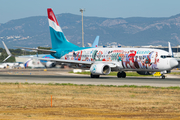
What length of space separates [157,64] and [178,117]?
84.7 ft

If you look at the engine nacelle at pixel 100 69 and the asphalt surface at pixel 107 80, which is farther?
the engine nacelle at pixel 100 69

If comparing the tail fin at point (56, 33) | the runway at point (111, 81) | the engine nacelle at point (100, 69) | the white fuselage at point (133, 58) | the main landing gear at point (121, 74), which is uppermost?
the tail fin at point (56, 33)

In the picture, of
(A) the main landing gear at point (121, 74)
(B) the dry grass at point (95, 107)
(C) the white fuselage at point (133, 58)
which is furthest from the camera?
(A) the main landing gear at point (121, 74)

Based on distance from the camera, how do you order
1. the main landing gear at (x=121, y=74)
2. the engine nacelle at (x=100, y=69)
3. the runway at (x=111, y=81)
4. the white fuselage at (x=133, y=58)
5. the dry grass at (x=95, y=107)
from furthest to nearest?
the main landing gear at (x=121, y=74) < the engine nacelle at (x=100, y=69) < the white fuselage at (x=133, y=58) < the runway at (x=111, y=81) < the dry grass at (x=95, y=107)

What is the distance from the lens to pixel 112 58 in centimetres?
4456

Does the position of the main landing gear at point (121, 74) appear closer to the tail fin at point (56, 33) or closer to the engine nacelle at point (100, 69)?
the engine nacelle at point (100, 69)

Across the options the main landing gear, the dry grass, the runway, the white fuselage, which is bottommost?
the dry grass

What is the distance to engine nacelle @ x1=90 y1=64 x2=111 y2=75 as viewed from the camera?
42281 millimetres

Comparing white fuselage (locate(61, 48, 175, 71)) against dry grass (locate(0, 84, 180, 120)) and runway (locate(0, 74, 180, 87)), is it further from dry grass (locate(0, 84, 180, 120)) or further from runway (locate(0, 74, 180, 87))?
dry grass (locate(0, 84, 180, 120))

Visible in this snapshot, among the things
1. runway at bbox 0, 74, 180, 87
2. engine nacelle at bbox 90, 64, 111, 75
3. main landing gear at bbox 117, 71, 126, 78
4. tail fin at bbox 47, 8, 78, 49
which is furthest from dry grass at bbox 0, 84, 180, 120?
tail fin at bbox 47, 8, 78, 49

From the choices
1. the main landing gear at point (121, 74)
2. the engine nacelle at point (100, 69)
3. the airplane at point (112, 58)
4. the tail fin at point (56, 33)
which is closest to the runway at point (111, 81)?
the engine nacelle at point (100, 69)

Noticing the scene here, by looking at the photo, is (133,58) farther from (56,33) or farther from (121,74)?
(56,33)

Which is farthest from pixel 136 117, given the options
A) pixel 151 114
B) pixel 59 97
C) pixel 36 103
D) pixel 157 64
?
pixel 157 64

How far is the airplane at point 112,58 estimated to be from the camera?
1609 inches
